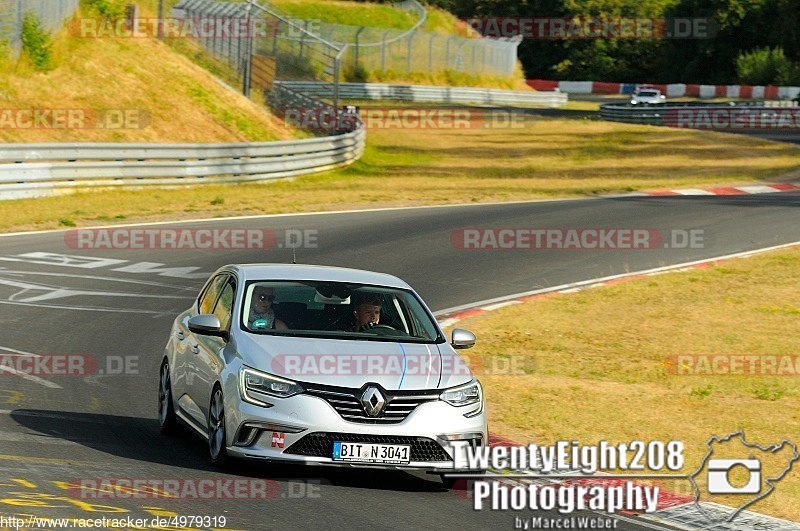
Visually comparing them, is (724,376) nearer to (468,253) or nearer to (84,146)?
(468,253)

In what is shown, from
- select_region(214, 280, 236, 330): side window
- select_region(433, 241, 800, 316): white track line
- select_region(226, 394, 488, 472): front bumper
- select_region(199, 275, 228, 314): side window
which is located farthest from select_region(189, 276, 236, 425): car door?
select_region(433, 241, 800, 316): white track line

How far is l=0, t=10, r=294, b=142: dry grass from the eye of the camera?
34.8 metres

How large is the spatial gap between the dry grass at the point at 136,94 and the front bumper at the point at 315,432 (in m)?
24.3

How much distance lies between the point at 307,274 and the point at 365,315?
0.66 metres

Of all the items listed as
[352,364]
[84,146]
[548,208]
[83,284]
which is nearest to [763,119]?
[548,208]

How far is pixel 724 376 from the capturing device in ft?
50.0

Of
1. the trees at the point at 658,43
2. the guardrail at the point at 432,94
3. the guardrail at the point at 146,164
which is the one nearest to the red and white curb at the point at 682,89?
the trees at the point at 658,43

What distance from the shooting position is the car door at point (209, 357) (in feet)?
32.0

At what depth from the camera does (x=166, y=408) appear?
10.8 metres

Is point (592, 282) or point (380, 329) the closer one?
point (380, 329)

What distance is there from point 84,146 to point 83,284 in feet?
37.2

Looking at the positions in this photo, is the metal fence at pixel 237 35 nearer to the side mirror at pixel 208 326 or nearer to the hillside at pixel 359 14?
the hillside at pixel 359 14

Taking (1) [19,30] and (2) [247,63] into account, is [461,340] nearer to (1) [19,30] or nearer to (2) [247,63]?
(1) [19,30]

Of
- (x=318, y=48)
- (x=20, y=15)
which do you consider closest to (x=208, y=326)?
(x=20, y=15)
